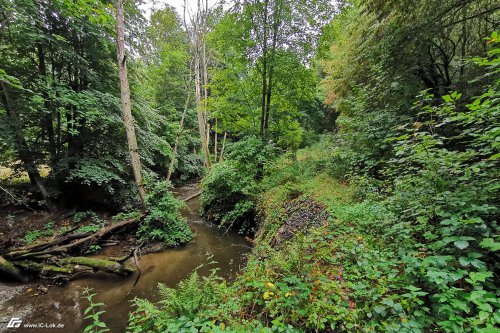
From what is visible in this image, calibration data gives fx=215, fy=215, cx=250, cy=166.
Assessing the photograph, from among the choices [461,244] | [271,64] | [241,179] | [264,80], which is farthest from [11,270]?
[271,64]

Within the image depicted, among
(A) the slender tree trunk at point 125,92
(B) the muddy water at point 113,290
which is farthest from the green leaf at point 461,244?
(A) the slender tree trunk at point 125,92

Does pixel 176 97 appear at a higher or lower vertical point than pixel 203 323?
higher

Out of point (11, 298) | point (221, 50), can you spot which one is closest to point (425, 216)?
point (11, 298)

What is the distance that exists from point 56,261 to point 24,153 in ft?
11.9

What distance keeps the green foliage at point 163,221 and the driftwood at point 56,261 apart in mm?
1005

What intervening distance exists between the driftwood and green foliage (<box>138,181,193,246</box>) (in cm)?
101

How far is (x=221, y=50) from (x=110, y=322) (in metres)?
7.91

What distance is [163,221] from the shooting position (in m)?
6.93

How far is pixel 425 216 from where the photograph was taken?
7.89ft

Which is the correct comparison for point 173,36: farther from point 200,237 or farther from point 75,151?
point 200,237

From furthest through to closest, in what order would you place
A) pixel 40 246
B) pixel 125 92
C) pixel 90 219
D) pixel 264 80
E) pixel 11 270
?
pixel 264 80 → pixel 90 219 → pixel 125 92 → pixel 40 246 → pixel 11 270

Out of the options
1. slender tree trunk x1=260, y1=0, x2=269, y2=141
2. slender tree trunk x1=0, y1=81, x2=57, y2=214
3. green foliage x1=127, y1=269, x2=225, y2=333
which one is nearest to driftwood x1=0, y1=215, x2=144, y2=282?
slender tree trunk x1=0, y1=81, x2=57, y2=214

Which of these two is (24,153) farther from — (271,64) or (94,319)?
(271,64)

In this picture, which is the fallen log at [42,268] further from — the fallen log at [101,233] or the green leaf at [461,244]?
the green leaf at [461,244]
